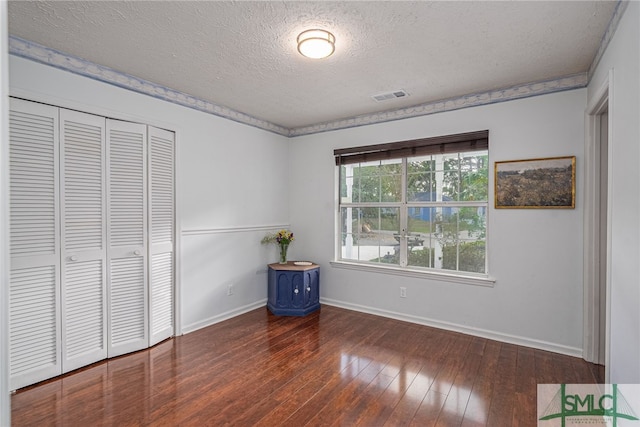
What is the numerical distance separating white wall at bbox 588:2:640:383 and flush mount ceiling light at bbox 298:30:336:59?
1.68m

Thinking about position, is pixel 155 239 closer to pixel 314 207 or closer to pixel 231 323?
pixel 231 323

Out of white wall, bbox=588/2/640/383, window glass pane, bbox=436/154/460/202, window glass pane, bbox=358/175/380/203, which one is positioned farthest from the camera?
window glass pane, bbox=358/175/380/203

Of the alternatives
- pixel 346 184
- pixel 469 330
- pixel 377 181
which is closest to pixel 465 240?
pixel 469 330

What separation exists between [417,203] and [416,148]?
Result: 0.66 meters

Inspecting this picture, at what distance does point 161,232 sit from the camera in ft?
10.8

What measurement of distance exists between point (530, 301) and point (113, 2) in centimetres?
414

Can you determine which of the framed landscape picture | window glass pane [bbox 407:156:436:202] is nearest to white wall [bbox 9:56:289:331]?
window glass pane [bbox 407:156:436:202]

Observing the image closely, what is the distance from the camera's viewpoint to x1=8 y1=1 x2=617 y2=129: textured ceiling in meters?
2.00

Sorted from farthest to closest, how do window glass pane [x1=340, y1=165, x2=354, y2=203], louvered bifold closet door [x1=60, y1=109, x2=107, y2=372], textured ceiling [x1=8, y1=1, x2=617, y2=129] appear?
window glass pane [x1=340, y1=165, x2=354, y2=203] < louvered bifold closet door [x1=60, y1=109, x2=107, y2=372] < textured ceiling [x1=8, y1=1, x2=617, y2=129]

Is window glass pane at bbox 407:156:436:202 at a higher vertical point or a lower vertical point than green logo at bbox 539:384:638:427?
higher

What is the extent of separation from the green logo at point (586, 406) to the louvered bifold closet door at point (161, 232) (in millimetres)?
3306

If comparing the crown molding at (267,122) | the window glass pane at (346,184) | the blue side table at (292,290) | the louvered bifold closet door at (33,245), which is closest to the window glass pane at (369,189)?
the window glass pane at (346,184)

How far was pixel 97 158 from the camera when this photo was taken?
2.82 m

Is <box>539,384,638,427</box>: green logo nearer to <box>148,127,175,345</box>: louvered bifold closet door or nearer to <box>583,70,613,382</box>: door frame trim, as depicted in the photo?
<box>583,70,613,382</box>: door frame trim
